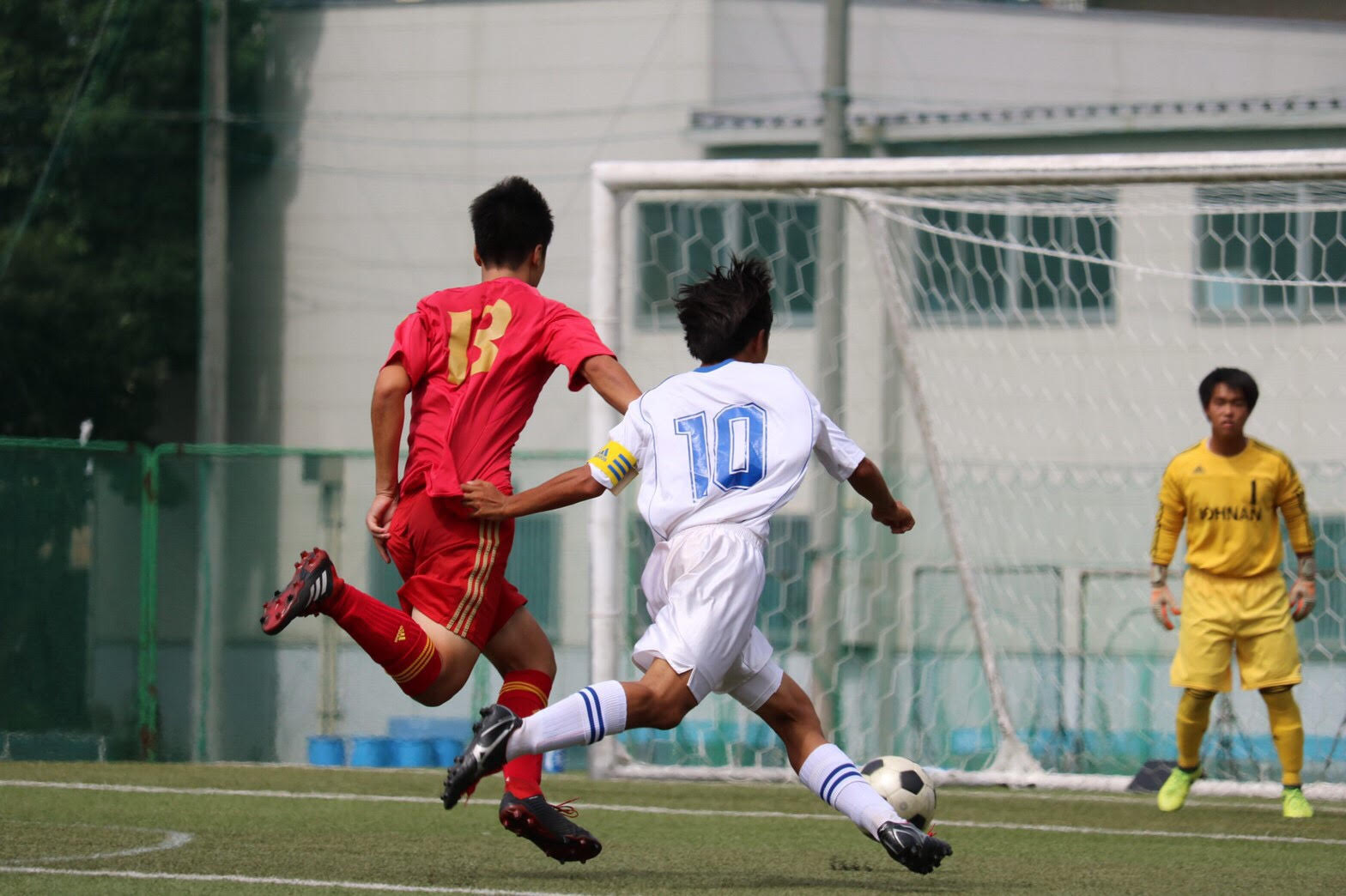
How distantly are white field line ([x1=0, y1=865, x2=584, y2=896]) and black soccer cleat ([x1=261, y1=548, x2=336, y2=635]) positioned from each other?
2.06ft

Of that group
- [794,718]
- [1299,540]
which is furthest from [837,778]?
[1299,540]

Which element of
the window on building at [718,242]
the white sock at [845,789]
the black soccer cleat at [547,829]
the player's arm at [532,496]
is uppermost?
the window on building at [718,242]

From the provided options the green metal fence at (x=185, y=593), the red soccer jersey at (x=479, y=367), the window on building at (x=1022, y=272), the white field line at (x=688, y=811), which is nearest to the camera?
the red soccer jersey at (x=479, y=367)

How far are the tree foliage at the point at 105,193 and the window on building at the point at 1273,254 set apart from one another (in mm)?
10955

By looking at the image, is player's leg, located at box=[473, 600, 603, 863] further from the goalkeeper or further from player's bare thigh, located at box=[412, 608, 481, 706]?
the goalkeeper

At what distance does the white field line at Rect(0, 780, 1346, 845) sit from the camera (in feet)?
21.7

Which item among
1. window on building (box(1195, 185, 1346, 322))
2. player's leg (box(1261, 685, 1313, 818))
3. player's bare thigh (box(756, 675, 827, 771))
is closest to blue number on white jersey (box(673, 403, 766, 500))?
player's bare thigh (box(756, 675, 827, 771))

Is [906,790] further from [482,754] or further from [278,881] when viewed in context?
[278,881]

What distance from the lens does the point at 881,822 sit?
4695 mm

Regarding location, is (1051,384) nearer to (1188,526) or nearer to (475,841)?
(1188,526)

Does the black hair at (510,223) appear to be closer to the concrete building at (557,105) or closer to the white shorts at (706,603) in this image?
the white shorts at (706,603)

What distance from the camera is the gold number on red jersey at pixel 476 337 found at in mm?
5316

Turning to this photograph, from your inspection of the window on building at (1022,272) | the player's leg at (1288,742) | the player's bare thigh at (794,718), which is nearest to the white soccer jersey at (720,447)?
the player's bare thigh at (794,718)

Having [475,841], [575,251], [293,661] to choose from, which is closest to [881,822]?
[475,841]
